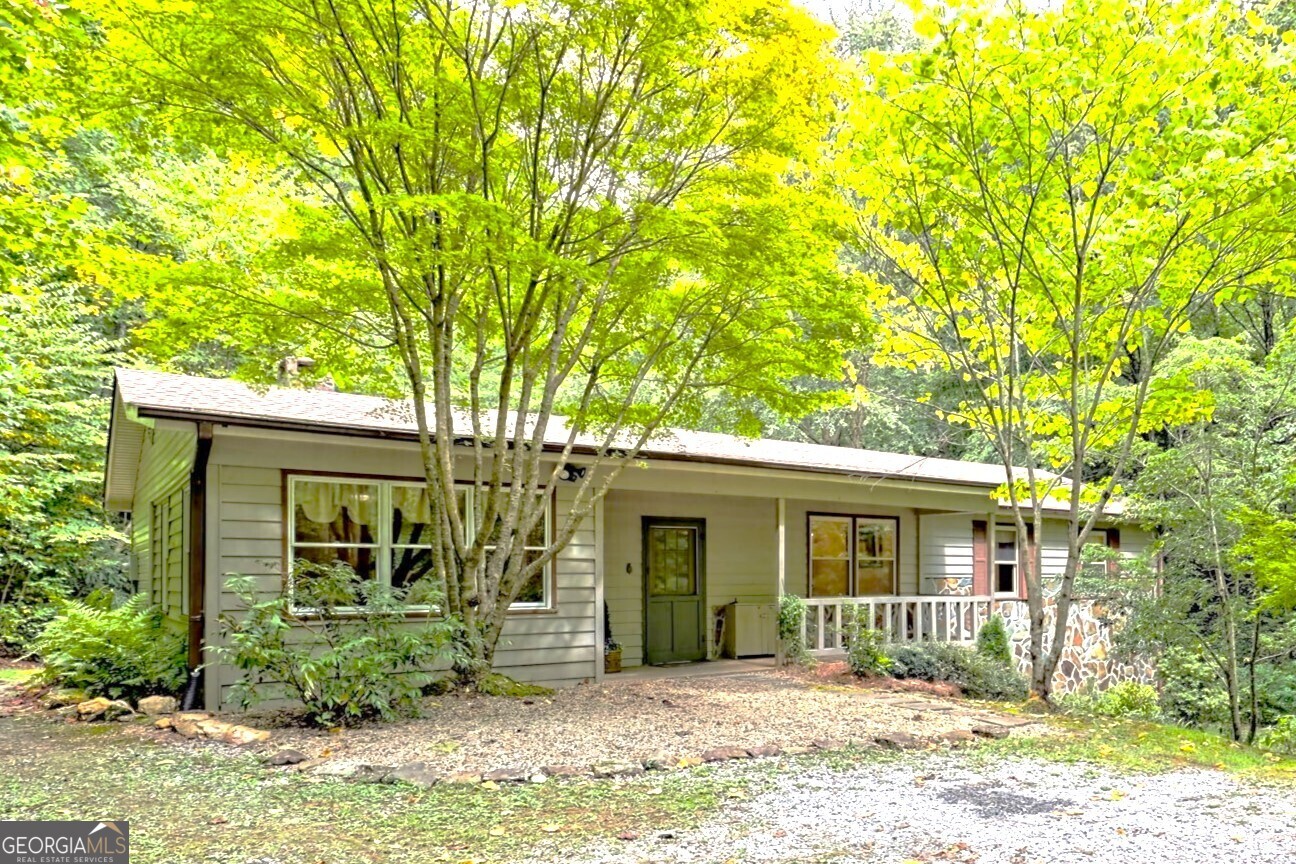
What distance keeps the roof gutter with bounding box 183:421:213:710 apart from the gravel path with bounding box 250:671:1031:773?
1.68m

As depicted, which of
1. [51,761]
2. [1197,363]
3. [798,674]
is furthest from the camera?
[798,674]

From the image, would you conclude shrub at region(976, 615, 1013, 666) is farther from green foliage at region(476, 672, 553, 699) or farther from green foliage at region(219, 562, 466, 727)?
green foliage at region(219, 562, 466, 727)

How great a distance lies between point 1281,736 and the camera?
31.6 feet

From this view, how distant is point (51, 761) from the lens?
587 centimetres

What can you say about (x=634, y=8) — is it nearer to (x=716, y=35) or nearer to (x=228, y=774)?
(x=716, y=35)

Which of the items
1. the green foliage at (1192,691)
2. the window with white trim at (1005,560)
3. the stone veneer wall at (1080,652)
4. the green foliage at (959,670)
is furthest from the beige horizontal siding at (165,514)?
the window with white trim at (1005,560)

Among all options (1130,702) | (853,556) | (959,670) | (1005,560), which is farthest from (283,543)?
(1005,560)

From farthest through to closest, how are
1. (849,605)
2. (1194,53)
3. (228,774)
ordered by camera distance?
(849,605), (1194,53), (228,774)

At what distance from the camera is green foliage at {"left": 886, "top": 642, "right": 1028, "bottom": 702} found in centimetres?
1017

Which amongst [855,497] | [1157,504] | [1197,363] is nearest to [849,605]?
[855,497]

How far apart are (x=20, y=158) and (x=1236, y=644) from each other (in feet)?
41.6

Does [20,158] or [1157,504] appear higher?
[20,158]

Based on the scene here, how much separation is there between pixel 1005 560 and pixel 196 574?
12.9 metres

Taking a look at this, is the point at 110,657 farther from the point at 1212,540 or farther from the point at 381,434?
the point at 1212,540
